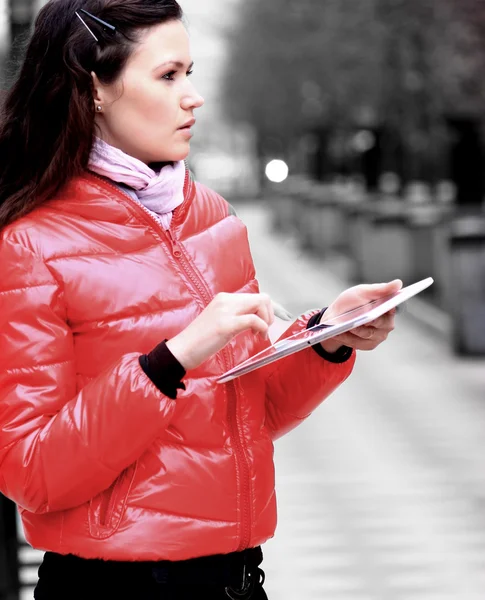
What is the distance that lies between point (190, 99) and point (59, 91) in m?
0.21

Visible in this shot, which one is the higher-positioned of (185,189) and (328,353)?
(185,189)

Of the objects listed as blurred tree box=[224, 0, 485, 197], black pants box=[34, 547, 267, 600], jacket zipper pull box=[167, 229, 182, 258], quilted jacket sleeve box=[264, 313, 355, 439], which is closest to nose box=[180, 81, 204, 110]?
jacket zipper pull box=[167, 229, 182, 258]

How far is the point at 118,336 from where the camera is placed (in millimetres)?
1982

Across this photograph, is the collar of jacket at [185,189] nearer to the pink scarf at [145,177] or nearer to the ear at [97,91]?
the pink scarf at [145,177]

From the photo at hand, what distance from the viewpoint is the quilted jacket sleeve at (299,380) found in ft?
7.17

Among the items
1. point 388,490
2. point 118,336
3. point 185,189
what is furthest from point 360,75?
point 118,336

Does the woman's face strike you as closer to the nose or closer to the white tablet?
the nose

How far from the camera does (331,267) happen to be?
67.4 ft

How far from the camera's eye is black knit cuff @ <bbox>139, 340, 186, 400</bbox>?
1.88 meters

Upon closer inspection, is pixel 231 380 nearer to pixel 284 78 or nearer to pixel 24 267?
pixel 24 267

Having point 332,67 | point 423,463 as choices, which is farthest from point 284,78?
point 423,463

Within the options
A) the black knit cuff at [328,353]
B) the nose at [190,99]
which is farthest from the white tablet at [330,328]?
the nose at [190,99]

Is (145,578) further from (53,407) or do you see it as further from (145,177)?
(145,177)

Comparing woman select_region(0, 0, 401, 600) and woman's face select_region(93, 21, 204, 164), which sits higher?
woman's face select_region(93, 21, 204, 164)
